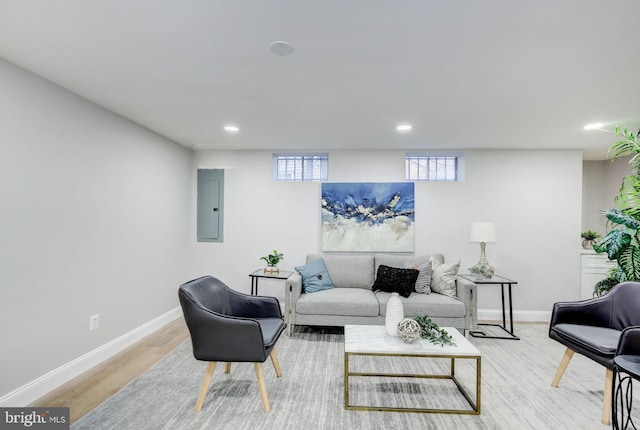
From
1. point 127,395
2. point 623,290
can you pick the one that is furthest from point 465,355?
point 127,395

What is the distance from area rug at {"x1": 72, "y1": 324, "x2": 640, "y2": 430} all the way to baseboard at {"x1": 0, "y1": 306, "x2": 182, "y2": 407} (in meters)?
0.52

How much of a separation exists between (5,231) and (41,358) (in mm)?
1004

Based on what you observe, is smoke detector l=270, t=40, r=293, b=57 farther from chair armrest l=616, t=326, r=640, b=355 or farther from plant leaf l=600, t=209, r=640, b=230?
plant leaf l=600, t=209, r=640, b=230

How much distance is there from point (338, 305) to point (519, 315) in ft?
8.85

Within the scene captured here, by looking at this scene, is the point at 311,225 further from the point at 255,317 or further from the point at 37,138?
the point at 37,138

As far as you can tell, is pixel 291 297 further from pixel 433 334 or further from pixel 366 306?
pixel 433 334

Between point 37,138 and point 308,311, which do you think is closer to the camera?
point 37,138

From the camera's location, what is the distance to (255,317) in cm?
280

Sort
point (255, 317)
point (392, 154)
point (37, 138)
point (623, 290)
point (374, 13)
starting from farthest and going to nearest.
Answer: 1. point (392, 154)
2. point (255, 317)
3. point (623, 290)
4. point (37, 138)
5. point (374, 13)

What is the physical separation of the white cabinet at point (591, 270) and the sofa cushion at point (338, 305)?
3.03 metres

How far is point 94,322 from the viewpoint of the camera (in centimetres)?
286

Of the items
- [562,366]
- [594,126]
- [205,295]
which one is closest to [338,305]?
[205,295]

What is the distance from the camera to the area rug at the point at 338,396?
81.7 inches

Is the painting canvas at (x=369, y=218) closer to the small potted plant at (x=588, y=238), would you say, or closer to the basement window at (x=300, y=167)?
the basement window at (x=300, y=167)
